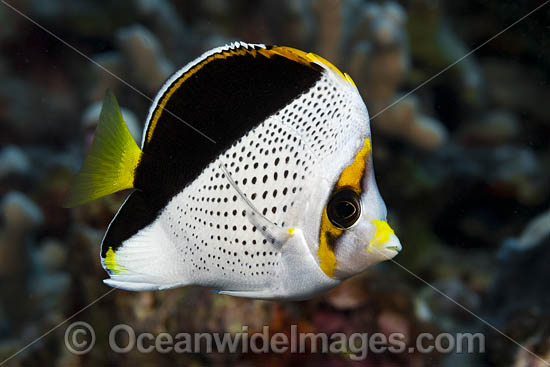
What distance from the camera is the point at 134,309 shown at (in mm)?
1311

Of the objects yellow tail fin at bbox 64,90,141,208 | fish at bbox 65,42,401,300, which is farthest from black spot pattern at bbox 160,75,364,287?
yellow tail fin at bbox 64,90,141,208

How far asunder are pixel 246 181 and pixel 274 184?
0.05 meters

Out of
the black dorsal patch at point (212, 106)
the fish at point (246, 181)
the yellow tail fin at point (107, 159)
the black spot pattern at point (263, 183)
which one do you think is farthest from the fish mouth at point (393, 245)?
the yellow tail fin at point (107, 159)

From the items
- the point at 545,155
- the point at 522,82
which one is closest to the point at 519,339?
the point at 545,155

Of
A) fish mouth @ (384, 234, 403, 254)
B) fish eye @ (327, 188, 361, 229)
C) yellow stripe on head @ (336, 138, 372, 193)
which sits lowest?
fish mouth @ (384, 234, 403, 254)

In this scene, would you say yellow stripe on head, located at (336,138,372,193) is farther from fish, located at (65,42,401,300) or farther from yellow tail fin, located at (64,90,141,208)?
yellow tail fin, located at (64,90,141,208)

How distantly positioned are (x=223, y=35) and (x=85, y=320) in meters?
1.55

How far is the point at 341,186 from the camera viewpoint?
67 cm

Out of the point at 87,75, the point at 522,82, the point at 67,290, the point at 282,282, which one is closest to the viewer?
the point at 282,282

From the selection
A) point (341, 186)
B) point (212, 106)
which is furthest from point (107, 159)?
point (341, 186)

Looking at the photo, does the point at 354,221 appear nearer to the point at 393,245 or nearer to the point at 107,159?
the point at 393,245

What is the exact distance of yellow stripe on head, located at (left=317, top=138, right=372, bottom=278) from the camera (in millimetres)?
668

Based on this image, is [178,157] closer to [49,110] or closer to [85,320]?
[85,320]

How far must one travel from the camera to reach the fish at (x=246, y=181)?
2.22 feet
